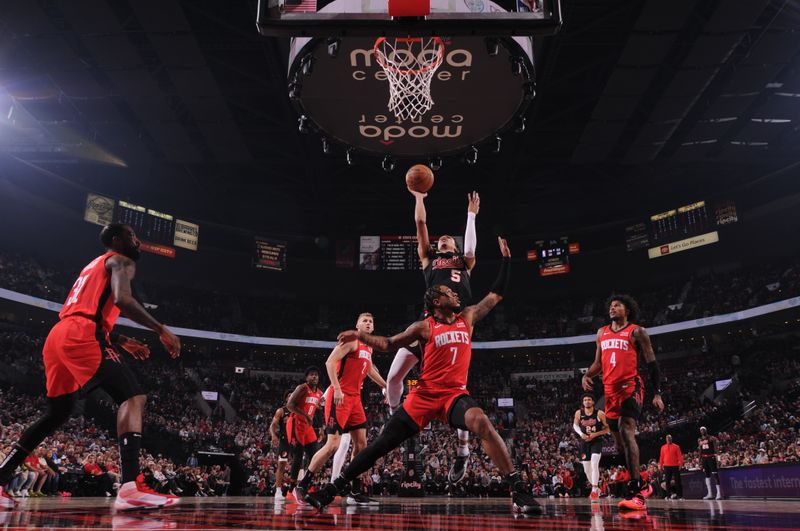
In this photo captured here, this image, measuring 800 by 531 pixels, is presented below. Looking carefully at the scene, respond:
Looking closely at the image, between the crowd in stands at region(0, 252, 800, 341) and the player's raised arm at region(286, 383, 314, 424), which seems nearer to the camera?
the player's raised arm at region(286, 383, 314, 424)

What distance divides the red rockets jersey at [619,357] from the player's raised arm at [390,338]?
9.28ft

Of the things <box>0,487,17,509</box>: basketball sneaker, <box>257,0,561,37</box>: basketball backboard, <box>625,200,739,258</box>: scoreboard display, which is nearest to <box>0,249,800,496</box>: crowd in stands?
<box>625,200,739,258</box>: scoreboard display

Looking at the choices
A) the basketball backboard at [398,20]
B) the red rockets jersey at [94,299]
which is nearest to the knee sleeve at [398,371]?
the red rockets jersey at [94,299]

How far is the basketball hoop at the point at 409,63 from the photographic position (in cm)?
884

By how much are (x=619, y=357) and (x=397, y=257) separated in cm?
2195

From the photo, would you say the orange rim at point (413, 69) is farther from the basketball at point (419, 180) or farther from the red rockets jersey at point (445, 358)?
the red rockets jersey at point (445, 358)

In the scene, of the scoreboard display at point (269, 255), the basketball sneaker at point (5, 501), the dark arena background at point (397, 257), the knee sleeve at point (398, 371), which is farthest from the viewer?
the scoreboard display at point (269, 255)

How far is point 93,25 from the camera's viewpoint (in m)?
15.0

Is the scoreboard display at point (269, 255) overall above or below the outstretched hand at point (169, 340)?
above

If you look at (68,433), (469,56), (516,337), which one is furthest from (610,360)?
(516,337)

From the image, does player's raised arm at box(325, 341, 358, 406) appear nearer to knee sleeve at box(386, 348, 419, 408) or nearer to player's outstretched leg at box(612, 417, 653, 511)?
knee sleeve at box(386, 348, 419, 408)

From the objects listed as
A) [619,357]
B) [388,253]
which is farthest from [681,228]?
[619,357]

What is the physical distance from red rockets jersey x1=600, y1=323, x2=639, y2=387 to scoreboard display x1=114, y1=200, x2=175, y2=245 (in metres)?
23.6

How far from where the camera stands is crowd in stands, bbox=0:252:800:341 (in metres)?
24.8
